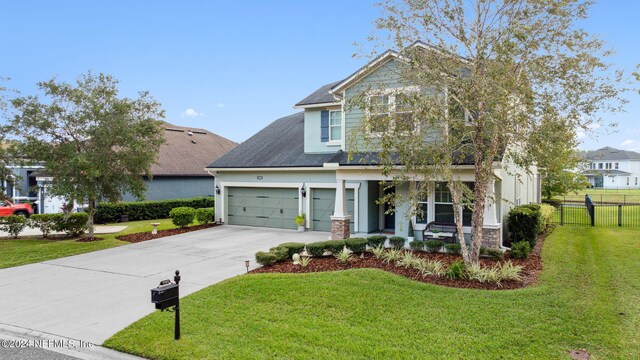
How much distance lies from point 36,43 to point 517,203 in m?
22.2

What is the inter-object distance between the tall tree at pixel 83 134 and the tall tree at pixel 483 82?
365 inches

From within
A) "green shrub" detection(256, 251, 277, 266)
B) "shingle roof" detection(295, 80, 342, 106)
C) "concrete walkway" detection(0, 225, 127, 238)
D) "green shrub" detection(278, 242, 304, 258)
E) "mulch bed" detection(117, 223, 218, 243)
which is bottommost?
"concrete walkway" detection(0, 225, 127, 238)

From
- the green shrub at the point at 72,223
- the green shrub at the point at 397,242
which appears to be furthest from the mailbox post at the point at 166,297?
the green shrub at the point at 72,223

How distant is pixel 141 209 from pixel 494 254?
19.5m

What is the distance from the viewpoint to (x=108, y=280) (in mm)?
9500

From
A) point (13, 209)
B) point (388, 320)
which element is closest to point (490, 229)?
point (388, 320)

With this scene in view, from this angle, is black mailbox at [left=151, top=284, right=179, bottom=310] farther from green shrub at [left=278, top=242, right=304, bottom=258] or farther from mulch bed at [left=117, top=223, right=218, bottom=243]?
mulch bed at [left=117, top=223, right=218, bottom=243]

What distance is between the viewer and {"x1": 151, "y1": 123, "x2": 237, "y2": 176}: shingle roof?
1020 inches

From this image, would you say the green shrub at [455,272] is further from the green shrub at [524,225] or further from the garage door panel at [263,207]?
the garage door panel at [263,207]

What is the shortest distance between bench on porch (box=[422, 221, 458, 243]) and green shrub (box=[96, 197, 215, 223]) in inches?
643

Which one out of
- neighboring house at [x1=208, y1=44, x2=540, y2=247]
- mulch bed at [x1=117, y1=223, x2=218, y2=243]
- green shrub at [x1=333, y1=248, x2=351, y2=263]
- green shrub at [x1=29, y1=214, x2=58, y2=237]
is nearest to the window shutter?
neighboring house at [x1=208, y1=44, x2=540, y2=247]

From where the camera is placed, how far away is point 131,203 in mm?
22438

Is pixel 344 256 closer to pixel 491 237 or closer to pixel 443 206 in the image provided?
pixel 491 237

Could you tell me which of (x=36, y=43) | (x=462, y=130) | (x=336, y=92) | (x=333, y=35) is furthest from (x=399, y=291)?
(x=36, y=43)
